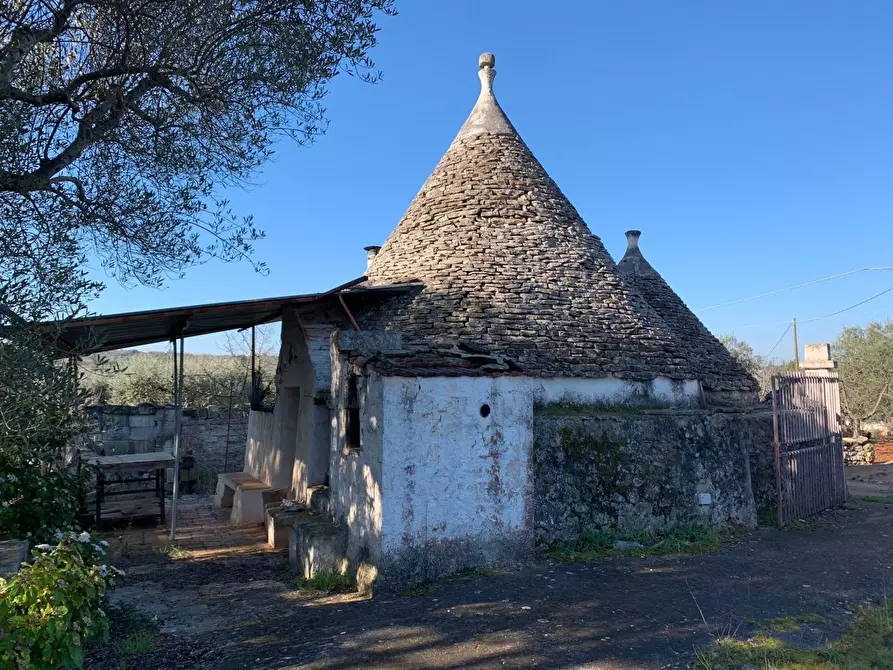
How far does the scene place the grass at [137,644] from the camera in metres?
4.46

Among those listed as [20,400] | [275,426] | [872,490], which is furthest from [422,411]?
[872,490]

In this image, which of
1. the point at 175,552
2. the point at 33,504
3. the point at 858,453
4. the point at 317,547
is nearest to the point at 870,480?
the point at 858,453

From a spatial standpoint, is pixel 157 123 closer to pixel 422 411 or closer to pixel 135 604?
pixel 422 411

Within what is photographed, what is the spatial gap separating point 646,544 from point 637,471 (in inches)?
32.5

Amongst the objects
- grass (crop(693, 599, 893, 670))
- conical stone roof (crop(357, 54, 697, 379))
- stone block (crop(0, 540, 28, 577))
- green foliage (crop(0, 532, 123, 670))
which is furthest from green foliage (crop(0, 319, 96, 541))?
grass (crop(693, 599, 893, 670))

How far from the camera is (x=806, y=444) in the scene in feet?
28.5

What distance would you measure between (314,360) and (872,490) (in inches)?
445

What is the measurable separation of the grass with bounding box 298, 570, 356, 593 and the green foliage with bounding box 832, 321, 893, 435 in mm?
20615

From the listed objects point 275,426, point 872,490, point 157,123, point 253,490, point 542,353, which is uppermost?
point 157,123

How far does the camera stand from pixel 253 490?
31.0 ft

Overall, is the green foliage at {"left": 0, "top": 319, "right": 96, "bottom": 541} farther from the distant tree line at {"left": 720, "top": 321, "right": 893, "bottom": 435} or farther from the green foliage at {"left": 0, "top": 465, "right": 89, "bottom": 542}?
the distant tree line at {"left": 720, "top": 321, "right": 893, "bottom": 435}

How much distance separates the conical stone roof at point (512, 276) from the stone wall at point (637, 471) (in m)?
0.76

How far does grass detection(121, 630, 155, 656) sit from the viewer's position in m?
4.46

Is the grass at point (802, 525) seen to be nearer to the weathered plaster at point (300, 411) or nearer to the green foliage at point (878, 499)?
the green foliage at point (878, 499)
